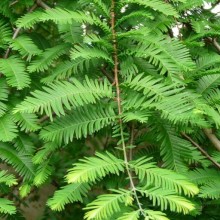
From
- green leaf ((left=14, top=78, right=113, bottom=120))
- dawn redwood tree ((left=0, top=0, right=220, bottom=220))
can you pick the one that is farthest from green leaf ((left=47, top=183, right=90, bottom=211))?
green leaf ((left=14, top=78, right=113, bottom=120))

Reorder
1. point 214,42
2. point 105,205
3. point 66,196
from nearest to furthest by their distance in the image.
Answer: point 105,205 < point 66,196 < point 214,42

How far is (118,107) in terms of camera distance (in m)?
1.18

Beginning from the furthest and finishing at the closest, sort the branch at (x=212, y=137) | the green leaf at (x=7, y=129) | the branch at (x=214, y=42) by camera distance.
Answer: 1. the branch at (x=214, y=42)
2. the branch at (x=212, y=137)
3. the green leaf at (x=7, y=129)

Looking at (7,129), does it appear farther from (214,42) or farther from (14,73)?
(214,42)

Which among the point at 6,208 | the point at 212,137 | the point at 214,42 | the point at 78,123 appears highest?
the point at 214,42

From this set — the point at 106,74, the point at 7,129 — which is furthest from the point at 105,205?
the point at 106,74

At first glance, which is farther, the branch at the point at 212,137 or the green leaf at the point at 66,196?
the branch at the point at 212,137

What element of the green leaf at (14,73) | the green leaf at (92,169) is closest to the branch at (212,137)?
the green leaf at (92,169)

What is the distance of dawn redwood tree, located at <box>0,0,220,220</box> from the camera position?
3.48ft

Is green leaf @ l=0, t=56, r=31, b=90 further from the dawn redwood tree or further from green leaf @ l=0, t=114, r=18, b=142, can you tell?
green leaf @ l=0, t=114, r=18, b=142

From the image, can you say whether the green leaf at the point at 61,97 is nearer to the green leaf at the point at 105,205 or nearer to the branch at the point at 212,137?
the green leaf at the point at 105,205

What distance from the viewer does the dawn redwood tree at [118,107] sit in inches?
41.7

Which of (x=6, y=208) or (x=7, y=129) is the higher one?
(x=7, y=129)

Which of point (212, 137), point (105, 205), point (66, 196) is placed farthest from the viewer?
point (212, 137)
